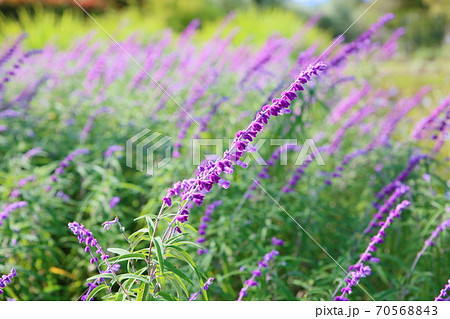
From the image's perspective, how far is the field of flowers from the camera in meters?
2.70

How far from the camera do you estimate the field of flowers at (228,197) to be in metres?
2.70

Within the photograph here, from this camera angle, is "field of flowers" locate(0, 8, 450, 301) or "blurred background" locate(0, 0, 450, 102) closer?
"field of flowers" locate(0, 8, 450, 301)

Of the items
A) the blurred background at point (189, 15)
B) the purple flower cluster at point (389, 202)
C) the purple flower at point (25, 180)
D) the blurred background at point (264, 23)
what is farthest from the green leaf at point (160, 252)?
the blurred background at point (189, 15)

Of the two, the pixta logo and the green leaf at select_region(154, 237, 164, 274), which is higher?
the pixta logo

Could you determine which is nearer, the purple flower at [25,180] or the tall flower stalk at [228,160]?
the tall flower stalk at [228,160]

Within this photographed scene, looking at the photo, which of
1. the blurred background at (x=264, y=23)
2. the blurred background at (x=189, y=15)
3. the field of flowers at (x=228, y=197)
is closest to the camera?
the field of flowers at (x=228, y=197)

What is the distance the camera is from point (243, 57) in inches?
238

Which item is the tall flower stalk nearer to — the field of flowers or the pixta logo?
the field of flowers

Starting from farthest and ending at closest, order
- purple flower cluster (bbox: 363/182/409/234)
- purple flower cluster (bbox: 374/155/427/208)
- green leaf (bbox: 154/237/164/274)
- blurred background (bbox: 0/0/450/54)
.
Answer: blurred background (bbox: 0/0/450/54), purple flower cluster (bbox: 374/155/427/208), purple flower cluster (bbox: 363/182/409/234), green leaf (bbox: 154/237/164/274)

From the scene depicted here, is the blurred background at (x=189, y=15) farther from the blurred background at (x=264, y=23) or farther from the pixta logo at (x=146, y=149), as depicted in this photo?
the pixta logo at (x=146, y=149)

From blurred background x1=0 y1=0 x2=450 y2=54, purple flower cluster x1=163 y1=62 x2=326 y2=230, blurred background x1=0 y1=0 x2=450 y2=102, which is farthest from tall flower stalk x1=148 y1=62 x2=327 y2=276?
blurred background x1=0 y1=0 x2=450 y2=54

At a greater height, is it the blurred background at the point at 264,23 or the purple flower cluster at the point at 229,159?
the blurred background at the point at 264,23

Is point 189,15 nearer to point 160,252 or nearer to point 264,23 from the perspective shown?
point 264,23

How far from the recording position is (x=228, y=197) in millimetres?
3295
